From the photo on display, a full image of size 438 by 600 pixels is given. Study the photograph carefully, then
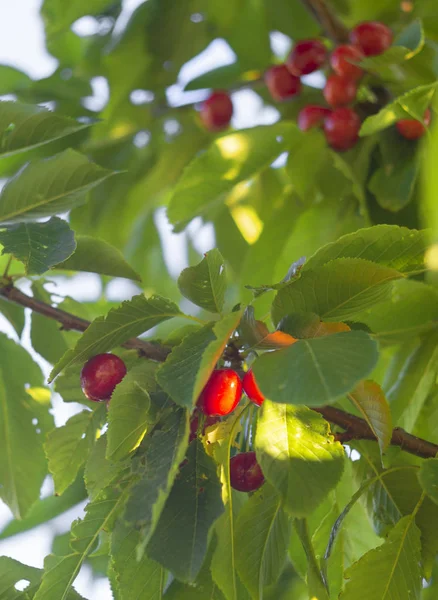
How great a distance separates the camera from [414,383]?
1.01 meters

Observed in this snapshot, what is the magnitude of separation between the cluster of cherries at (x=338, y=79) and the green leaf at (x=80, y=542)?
82cm

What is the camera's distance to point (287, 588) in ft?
3.46

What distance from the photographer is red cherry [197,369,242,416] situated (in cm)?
70

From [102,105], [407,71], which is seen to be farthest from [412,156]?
[102,105]

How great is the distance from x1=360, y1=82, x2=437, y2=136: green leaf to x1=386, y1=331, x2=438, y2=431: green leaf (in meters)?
0.29

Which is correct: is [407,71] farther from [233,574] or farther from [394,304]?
[233,574]

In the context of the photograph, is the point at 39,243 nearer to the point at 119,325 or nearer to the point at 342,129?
the point at 119,325

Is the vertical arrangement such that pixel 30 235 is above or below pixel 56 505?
above

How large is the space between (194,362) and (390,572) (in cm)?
32

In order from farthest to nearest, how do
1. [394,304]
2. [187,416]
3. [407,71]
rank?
1. [407,71]
2. [394,304]
3. [187,416]

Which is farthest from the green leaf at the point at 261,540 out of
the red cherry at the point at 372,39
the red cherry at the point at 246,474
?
the red cherry at the point at 372,39

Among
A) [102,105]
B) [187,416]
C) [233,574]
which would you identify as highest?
[187,416]

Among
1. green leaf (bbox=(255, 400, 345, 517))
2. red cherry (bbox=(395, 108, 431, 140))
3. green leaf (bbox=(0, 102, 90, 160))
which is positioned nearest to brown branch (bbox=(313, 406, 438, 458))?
green leaf (bbox=(255, 400, 345, 517))

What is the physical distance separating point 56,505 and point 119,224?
67 centimetres
